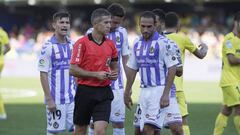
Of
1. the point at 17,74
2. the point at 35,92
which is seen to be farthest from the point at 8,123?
the point at 17,74

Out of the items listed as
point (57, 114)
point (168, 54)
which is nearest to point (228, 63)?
point (168, 54)

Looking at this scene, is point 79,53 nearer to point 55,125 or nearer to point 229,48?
point 55,125

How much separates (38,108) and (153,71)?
9108 mm

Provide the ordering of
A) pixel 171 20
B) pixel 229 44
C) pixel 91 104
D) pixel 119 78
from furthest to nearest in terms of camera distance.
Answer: pixel 229 44 → pixel 119 78 → pixel 171 20 → pixel 91 104

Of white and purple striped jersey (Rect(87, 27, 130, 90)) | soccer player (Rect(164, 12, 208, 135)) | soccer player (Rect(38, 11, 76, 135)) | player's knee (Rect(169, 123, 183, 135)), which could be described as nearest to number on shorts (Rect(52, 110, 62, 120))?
soccer player (Rect(38, 11, 76, 135))

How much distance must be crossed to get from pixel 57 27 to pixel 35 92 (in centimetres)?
1418

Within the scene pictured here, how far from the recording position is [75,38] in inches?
1362

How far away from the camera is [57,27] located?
31.2 ft

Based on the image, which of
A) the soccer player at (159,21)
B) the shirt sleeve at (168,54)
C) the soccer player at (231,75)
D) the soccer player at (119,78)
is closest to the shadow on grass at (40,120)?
the soccer player at (231,75)

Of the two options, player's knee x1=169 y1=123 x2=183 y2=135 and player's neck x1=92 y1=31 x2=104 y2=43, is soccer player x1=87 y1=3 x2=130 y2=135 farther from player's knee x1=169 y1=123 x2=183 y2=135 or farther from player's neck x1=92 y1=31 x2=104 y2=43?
player's neck x1=92 y1=31 x2=104 y2=43

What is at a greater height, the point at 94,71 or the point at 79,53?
the point at 79,53

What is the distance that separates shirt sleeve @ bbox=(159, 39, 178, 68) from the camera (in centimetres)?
896

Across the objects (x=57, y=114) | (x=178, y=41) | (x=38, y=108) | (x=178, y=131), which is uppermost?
(x=178, y=41)

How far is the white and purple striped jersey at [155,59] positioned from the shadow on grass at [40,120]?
344 centimetres
